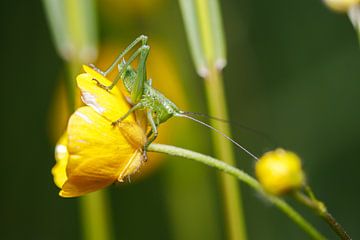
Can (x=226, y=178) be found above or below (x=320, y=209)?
above

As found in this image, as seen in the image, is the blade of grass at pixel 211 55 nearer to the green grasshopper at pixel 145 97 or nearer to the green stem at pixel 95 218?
the green grasshopper at pixel 145 97

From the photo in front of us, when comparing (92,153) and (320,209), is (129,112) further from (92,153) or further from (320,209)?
(320,209)

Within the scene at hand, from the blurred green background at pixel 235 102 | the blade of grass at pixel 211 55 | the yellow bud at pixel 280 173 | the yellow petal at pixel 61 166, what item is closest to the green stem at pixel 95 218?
the yellow petal at pixel 61 166

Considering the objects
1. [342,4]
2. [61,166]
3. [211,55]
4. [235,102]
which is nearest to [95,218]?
[61,166]

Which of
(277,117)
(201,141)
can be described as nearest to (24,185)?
(201,141)

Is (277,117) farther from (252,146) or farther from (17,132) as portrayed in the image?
(17,132)
